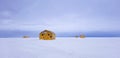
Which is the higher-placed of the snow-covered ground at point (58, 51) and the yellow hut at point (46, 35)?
the yellow hut at point (46, 35)

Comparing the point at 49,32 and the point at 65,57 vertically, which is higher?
the point at 49,32

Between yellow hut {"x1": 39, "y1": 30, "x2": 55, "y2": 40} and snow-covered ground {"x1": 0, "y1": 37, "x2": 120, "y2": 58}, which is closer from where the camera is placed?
snow-covered ground {"x1": 0, "y1": 37, "x2": 120, "y2": 58}

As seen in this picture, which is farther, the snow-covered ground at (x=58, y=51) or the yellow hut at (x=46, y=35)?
the yellow hut at (x=46, y=35)

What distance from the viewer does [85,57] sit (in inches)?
157

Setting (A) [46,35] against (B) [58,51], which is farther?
Result: (A) [46,35]

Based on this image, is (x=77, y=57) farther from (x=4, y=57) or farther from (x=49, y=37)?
(x=49, y=37)

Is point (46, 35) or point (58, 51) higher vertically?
point (46, 35)

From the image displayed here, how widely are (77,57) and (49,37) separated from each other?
14.2 meters

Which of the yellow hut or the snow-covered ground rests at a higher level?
the yellow hut

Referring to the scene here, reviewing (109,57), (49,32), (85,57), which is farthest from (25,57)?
(49,32)

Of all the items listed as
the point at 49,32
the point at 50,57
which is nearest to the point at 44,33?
the point at 49,32

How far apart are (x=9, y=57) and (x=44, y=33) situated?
14354 millimetres

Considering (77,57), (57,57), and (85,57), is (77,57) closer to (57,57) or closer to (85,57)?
(85,57)

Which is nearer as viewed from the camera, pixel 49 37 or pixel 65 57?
pixel 65 57
